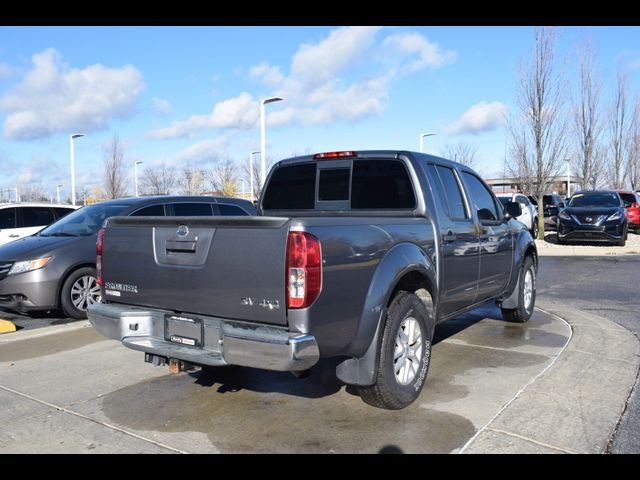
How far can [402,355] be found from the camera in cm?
415

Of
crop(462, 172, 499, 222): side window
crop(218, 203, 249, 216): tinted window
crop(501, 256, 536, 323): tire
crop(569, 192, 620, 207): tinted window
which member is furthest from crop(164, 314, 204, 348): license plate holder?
crop(569, 192, 620, 207): tinted window

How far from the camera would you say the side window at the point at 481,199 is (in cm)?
573

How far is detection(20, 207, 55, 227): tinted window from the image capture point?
36.5ft

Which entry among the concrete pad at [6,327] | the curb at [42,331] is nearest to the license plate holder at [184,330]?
the curb at [42,331]

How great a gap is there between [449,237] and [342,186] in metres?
1.10

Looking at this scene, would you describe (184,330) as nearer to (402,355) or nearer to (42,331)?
(402,355)

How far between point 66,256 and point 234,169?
119 feet

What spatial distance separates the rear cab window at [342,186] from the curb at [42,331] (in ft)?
10.2

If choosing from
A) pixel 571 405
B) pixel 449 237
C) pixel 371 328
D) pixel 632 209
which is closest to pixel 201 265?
pixel 371 328

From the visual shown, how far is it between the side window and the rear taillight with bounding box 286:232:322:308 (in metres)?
2.87

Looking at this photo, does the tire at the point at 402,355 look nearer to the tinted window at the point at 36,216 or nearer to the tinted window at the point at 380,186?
the tinted window at the point at 380,186

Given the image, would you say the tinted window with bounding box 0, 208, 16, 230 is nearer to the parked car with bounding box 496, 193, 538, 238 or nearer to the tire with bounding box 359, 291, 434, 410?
the tire with bounding box 359, 291, 434, 410

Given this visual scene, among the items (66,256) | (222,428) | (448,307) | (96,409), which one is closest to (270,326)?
(222,428)

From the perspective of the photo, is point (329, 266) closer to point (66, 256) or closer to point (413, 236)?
point (413, 236)
